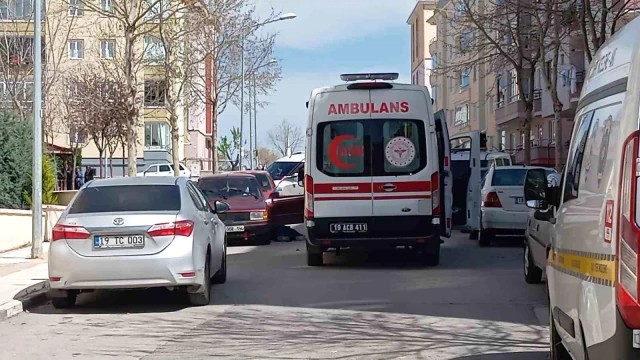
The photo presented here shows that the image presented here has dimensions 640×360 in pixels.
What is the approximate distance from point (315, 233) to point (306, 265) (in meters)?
1.44

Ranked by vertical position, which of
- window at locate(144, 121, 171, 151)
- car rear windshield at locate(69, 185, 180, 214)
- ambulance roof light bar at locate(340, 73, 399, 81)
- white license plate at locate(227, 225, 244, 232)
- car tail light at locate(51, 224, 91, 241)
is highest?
window at locate(144, 121, 171, 151)

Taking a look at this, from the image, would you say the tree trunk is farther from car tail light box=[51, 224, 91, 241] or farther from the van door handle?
car tail light box=[51, 224, 91, 241]

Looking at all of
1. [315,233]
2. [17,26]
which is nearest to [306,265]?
[315,233]

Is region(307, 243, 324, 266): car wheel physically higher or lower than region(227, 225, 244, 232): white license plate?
lower

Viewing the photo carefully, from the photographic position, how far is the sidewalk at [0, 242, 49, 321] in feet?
36.2

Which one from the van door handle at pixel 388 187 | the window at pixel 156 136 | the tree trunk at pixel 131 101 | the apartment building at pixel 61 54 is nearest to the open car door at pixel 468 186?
the van door handle at pixel 388 187

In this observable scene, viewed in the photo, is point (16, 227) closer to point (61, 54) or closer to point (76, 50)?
point (61, 54)

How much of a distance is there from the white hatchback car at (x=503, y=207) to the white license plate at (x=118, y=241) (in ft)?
30.5

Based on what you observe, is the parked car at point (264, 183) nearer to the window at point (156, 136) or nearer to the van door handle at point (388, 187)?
the van door handle at point (388, 187)

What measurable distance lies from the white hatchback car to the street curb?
901 cm

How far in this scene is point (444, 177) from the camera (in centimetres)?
1495

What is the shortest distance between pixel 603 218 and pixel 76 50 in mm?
50203

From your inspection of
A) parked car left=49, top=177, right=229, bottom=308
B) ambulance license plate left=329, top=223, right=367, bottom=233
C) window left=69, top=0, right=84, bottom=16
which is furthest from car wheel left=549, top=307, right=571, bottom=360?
window left=69, top=0, right=84, bottom=16

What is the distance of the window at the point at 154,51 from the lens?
101ft
